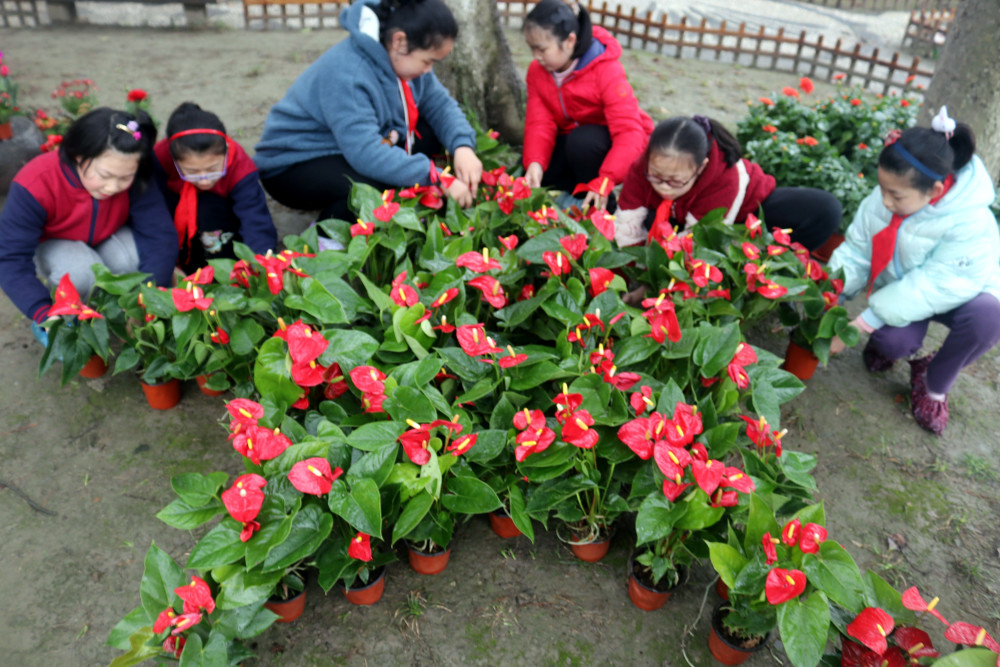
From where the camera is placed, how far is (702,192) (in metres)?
2.81

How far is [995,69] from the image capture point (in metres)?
3.42

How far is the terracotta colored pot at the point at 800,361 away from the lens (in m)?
2.70

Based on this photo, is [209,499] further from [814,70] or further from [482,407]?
[814,70]

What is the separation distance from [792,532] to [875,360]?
5.53 ft

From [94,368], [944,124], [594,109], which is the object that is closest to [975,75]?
[944,124]

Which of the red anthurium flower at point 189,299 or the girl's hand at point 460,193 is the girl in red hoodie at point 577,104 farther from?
the red anthurium flower at point 189,299

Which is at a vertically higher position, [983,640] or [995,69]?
[995,69]

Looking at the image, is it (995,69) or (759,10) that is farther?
(759,10)

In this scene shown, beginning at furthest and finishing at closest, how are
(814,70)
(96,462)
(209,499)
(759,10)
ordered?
(759,10) < (814,70) < (96,462) < (209,499)

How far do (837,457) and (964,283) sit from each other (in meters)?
0.82

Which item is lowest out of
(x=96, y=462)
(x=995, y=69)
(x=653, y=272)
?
(x=96, y=462)

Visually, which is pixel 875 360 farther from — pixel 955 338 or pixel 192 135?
pixel 192 135

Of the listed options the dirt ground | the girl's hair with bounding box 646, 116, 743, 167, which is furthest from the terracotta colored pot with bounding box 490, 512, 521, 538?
the girl's hair with bounding box 646, 116, 743, 167

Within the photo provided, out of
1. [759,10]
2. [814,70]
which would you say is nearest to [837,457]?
[814,70]
